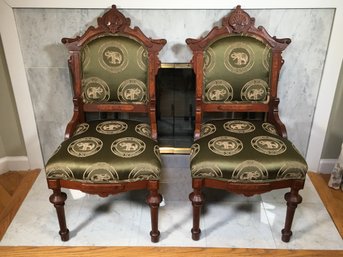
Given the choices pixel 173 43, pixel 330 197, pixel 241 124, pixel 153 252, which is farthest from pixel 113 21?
pixel 330 197

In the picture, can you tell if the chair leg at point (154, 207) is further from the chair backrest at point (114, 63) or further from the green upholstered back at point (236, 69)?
the green upholstered back at point (236, 69)

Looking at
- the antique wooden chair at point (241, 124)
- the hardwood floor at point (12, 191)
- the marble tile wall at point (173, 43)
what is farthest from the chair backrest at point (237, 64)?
the hardwood floor at point (12, 191)

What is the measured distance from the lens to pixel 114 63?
190 cm

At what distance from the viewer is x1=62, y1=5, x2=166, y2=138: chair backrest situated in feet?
6.15

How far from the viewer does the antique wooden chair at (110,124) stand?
164 centimetres

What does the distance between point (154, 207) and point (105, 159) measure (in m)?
0.34

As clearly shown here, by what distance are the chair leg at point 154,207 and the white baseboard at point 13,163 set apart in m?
1.11

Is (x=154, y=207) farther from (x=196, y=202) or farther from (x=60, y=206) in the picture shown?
(x=60, y=206)

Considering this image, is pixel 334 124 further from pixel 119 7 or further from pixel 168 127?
pixel 119 7

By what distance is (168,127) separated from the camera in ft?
7.70

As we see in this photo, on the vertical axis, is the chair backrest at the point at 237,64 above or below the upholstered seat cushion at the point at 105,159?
above

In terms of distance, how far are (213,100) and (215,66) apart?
7.2 inches

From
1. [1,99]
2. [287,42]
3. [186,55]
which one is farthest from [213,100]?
[1,99]

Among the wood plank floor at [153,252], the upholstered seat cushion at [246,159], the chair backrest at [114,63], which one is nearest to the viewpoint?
the upholstered seat cushion at [246,159]
